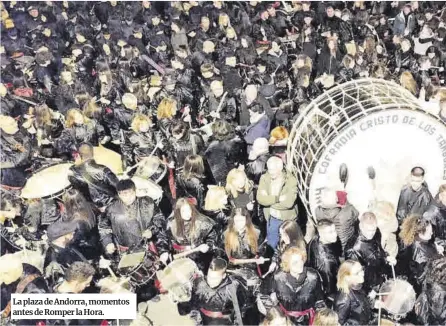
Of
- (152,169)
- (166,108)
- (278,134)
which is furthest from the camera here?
(166,108)

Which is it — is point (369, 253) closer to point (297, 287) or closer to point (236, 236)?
point (297, 287)

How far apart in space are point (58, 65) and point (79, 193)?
7.59 feet

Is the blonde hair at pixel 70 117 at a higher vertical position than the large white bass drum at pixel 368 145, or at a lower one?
higher

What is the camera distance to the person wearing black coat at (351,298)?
4195mm

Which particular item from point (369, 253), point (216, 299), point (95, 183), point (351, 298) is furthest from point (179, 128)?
point (351, 298)

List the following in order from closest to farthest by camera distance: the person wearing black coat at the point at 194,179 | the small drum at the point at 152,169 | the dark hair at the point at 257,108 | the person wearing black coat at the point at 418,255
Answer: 1. the person wearing black coat at the point at 418,255
2. the person wearing black coat at the point at 194,179
3. the small drum at the point at 152,169
4. the dark hair at the point at 257,108

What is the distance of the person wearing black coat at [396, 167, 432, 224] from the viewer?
15.7 feet

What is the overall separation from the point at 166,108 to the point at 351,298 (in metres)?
2.45

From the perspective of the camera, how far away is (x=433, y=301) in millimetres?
4367

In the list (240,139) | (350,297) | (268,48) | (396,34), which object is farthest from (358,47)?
(350,297)

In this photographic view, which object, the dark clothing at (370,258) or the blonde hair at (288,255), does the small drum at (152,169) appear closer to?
the blonde hair at (288,255)

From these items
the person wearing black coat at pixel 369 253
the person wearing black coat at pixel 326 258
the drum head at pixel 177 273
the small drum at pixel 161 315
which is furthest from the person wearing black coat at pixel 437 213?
the small drum at pixel 161 315

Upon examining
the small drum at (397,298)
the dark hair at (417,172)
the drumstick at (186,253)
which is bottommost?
the small drum at (397,298)
